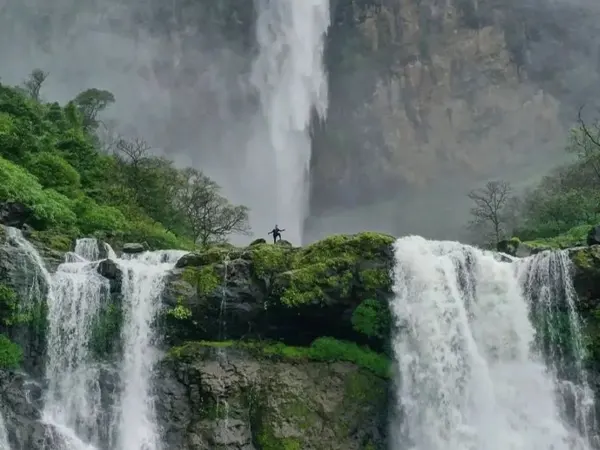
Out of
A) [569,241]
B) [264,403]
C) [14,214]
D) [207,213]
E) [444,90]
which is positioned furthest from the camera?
[444,90]

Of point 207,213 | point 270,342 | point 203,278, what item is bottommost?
Answer: point 270,342

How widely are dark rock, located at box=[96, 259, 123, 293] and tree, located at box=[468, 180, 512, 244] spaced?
33.4 metres

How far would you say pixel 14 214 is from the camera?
24.4m

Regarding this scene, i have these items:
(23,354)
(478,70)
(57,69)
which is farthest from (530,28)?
(23,354)

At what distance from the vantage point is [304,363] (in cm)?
2055

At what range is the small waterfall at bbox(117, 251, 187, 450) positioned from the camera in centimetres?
1856

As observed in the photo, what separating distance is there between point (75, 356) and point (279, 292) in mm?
7037

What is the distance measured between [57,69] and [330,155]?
3696 cm

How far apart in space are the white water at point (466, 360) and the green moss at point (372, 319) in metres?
0.39

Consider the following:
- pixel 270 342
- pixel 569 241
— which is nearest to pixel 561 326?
pixel 270 342

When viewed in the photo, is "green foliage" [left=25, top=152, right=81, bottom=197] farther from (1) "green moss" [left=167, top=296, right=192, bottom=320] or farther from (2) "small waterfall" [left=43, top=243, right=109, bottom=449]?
(1) "green moss" [left=167, top=296, right=192, bottom=320]

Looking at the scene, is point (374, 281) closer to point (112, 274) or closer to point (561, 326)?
point (561, 326)

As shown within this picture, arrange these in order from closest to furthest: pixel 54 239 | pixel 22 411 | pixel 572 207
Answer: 1. pixel 22 411
2. pixel 54 239
3. pixel 572 207

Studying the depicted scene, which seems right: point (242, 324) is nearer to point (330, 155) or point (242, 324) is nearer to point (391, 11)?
point (330, 155)
